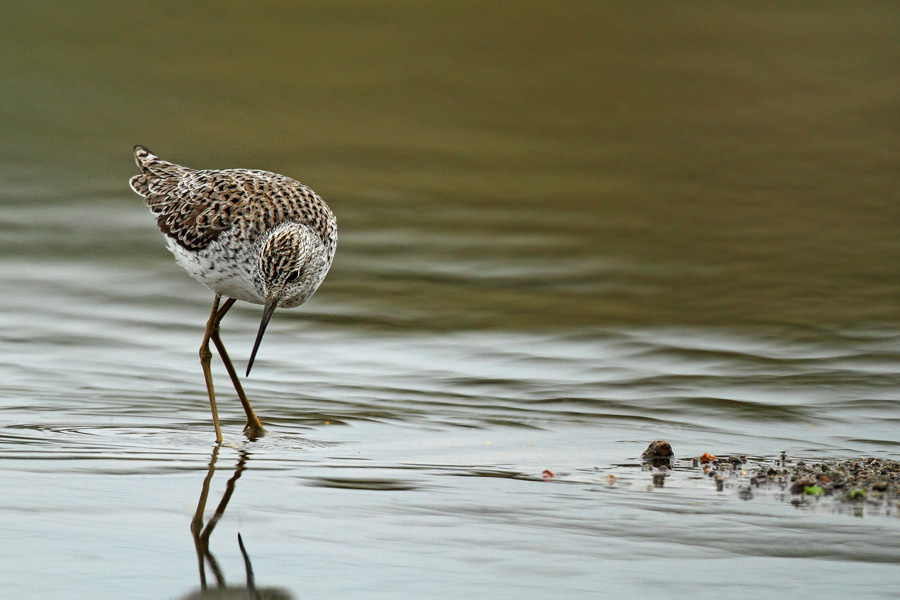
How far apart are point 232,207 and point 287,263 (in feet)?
2.29

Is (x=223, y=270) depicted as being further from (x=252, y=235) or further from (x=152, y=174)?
(x=152, y=174)

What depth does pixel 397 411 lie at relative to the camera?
818 centimetres

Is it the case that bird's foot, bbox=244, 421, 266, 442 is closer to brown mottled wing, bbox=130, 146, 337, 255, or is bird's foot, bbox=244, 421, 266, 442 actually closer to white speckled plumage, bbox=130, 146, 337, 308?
white speckled plumage, bbox=130, 146, 337, 308

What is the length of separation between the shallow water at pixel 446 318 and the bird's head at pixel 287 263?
0.82 m

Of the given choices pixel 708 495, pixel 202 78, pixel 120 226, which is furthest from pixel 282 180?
pixel 202 78

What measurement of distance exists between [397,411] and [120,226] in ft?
21.7

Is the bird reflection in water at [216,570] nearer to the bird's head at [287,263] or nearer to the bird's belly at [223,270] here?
the bird's head at [287,263]

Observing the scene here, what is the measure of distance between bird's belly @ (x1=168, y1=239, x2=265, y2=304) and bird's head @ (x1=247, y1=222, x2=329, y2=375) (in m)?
0.16

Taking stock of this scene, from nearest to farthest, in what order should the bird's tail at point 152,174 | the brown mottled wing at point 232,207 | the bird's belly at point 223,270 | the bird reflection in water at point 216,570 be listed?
the bird reflection in water at point 216,570 → the bird's belly at point 223,270 → the brown mottled wing at point 232,207 → the bird's tail at point 152,174

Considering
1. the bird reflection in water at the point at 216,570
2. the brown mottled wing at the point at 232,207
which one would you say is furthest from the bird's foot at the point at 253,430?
the bird reflection in water at the point at 216,570

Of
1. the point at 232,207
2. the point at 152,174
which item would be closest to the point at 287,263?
the point at 232,207

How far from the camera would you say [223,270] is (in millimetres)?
7398

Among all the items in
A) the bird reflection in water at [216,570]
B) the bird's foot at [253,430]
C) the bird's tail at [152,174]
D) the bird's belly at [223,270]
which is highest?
the bird's tail at [152,174]

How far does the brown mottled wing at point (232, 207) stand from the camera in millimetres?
7438
